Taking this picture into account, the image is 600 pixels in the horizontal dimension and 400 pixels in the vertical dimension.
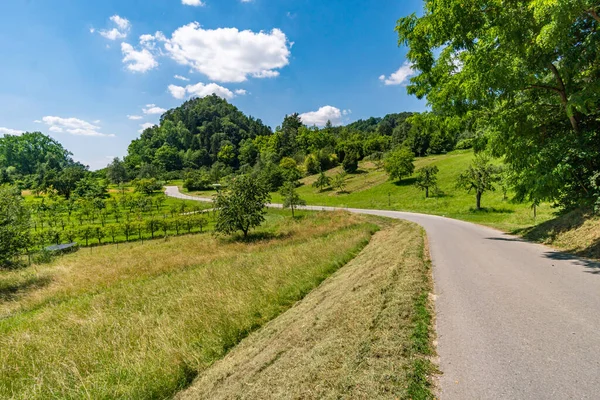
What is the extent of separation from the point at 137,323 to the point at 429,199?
4068 cm

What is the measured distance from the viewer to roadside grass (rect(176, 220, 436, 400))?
342 centimetres

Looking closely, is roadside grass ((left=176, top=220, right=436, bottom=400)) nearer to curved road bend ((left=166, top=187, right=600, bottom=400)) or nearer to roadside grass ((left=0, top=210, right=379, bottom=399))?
curved road bend ((left=166, top=187, right=600, bottom=400))

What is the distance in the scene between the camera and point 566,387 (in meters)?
3.06

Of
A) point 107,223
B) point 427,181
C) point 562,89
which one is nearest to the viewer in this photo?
point 562,89

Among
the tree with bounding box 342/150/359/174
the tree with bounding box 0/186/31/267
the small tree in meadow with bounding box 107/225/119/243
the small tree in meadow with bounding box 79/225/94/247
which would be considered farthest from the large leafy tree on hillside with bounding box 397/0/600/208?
the tree with bounding box 342/150/359/174

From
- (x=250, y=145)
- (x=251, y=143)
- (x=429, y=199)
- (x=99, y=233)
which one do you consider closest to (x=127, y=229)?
(x=99, y=233)

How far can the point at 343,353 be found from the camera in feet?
13.7

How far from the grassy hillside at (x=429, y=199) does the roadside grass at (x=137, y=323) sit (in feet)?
57.7

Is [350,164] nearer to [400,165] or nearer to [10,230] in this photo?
[400,165]

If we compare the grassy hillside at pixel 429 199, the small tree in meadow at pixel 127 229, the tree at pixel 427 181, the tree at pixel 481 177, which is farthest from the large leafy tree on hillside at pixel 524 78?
the small tree in meadow at pixel 127 229

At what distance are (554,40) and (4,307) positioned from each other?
24.1m

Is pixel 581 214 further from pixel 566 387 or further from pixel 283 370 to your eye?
pixel 283 370

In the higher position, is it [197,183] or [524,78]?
[524,78]

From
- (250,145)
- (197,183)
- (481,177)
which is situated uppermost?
(250,145)
